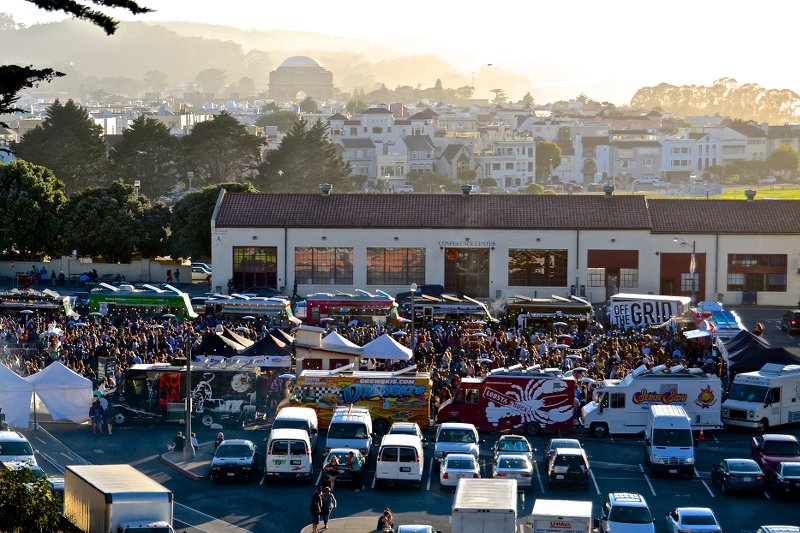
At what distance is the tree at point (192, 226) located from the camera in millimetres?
64812

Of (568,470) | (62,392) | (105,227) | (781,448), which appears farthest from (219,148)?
(781,448)

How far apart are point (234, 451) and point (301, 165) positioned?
3053 inches

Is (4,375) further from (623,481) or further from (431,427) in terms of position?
(623,481)

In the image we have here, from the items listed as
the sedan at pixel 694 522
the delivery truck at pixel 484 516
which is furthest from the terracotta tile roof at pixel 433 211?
the delivery truck at pixel 484 516

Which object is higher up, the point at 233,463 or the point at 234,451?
the point at 234,451

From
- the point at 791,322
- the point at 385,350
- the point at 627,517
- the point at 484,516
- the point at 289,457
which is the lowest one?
the point at 627,517

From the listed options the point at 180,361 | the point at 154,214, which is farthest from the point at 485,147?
the point at 180,361

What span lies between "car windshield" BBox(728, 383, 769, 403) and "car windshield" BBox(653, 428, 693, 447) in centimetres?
496

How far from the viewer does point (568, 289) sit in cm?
5347

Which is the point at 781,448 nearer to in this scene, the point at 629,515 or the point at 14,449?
the point at 629,515

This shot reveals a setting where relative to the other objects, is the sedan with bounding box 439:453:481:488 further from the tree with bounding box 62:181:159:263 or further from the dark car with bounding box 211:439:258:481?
the tree with bounding box 62:181:159:263

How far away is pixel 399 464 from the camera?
27391 millimetres

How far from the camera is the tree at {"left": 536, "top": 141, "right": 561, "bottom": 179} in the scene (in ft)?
584

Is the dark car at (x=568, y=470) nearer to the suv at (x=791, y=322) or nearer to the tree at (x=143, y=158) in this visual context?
the suv at (x=791, y=322)
